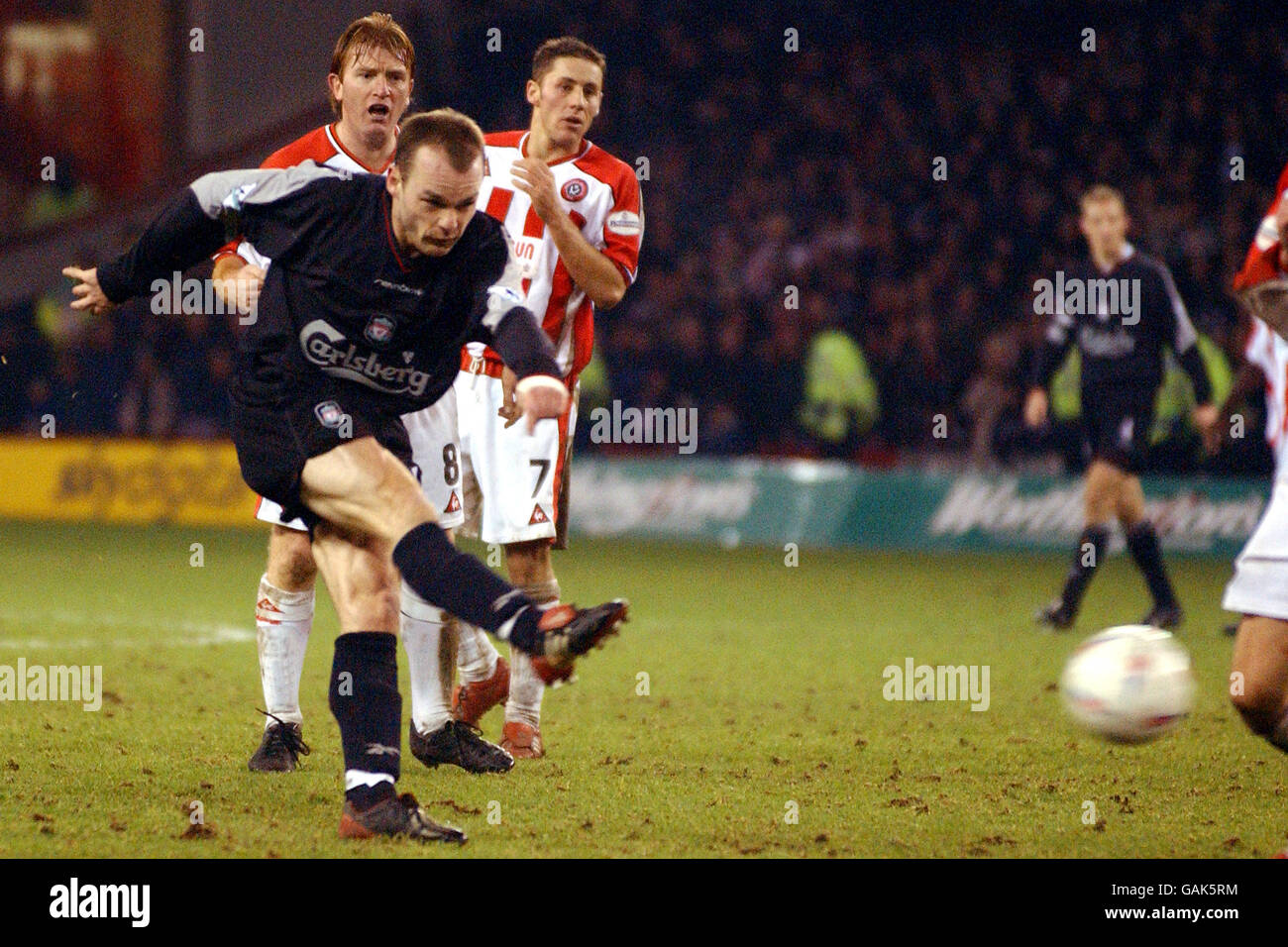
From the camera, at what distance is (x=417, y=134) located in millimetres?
4254

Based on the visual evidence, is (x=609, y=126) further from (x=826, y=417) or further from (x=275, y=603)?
(x=275, y=603)

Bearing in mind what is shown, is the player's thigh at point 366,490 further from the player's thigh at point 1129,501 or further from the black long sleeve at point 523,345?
the player's thigh at point 1129,501

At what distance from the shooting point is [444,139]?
4223 millimetres

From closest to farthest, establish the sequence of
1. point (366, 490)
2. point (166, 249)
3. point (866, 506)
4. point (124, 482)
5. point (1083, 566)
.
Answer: point (366, 490) < point (166, 249) < point (1083, 566) < point (866, 506) < point (124, 482)

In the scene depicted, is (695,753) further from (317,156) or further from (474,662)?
(317,156)

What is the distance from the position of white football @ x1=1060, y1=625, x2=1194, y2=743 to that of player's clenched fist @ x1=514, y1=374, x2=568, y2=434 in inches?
64.9

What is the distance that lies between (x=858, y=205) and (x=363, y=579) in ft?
50.1

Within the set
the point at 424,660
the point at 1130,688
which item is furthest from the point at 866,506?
the point at 1130,688

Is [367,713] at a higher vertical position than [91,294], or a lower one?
lower

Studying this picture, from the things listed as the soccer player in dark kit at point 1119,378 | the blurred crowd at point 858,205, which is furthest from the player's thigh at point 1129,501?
the blurred crowd at point 858,205

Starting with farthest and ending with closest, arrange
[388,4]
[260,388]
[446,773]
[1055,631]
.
Result: 1. [388,4]
2. [1055,631]
3. [446,773]
4. [260,388]

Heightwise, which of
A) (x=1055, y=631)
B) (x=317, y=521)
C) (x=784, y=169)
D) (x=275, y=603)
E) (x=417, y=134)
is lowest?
(x=1055, y=631)

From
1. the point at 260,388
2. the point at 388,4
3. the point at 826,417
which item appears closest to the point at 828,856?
the point at 260,388

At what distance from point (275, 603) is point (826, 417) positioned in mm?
10881
